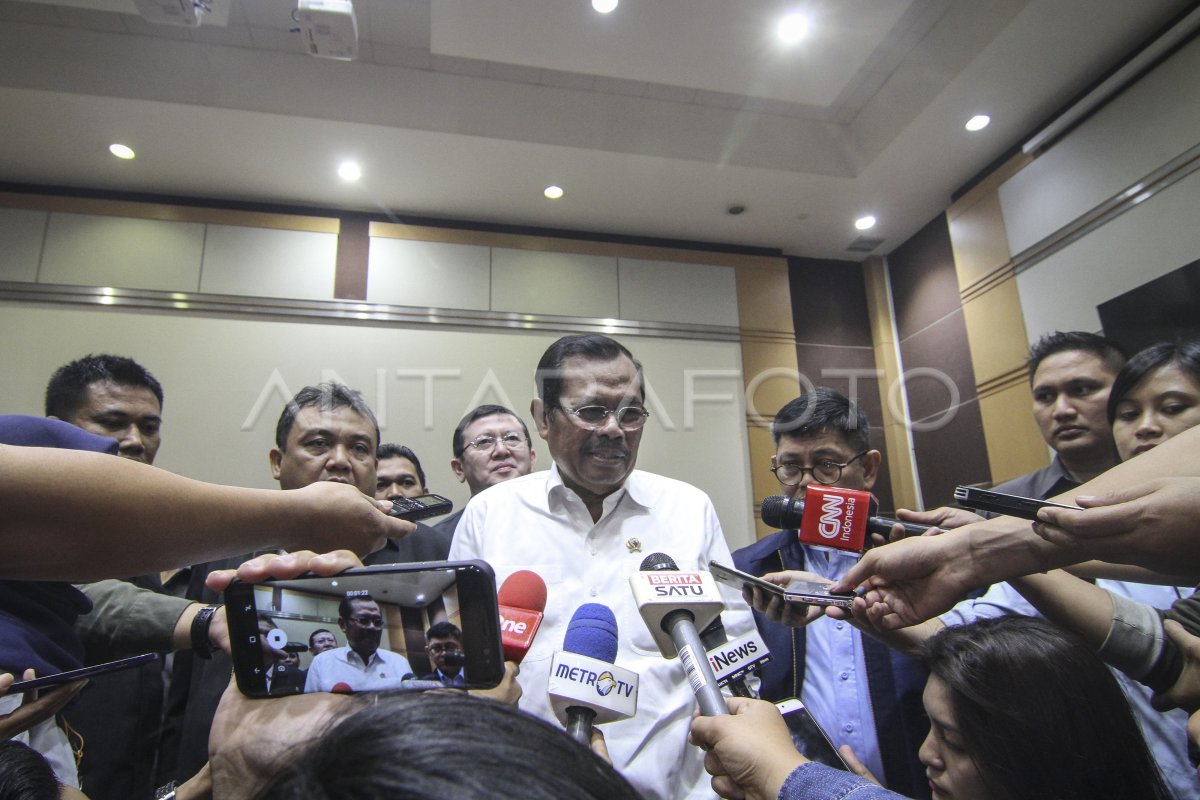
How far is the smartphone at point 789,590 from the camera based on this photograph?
100cm

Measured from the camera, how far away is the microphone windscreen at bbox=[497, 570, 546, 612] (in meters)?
0.99

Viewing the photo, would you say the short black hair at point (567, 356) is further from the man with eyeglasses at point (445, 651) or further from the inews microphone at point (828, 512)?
the man with eyeglasses at point (445, 651)

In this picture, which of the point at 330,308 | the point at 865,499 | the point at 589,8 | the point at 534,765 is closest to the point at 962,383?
the point at 589,8

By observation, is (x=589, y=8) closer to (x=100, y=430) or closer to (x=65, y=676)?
(x=100, y=430)

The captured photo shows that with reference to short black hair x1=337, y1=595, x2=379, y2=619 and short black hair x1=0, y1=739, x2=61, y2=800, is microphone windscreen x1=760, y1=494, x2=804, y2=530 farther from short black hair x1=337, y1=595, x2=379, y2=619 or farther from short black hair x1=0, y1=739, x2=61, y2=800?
short black hair x1=0, y1=739, x2=61, y2=800

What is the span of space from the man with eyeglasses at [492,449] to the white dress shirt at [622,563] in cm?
79

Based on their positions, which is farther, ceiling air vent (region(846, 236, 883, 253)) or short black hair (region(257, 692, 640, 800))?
ceiling air vent (region(846, 236, 883, 253))

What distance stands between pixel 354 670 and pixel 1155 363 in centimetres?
185

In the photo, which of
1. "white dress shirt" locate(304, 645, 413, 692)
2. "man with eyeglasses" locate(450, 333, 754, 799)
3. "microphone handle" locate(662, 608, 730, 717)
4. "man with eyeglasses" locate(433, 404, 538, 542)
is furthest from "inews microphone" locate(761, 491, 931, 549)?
"man with eyeglasses" locate(433, 404, 538, 542)

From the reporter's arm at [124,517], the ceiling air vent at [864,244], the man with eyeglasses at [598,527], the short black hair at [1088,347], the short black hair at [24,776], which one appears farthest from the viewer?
the ceiling air vent at [864,244]

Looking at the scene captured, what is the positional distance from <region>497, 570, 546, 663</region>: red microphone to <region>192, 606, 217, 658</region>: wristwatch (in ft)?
2.01

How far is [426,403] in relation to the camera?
12.3 ft

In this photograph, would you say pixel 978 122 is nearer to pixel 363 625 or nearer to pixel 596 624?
pixel 596 624

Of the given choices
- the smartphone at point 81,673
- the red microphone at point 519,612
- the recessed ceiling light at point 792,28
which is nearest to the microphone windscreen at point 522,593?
the red microphone at point 519,612
